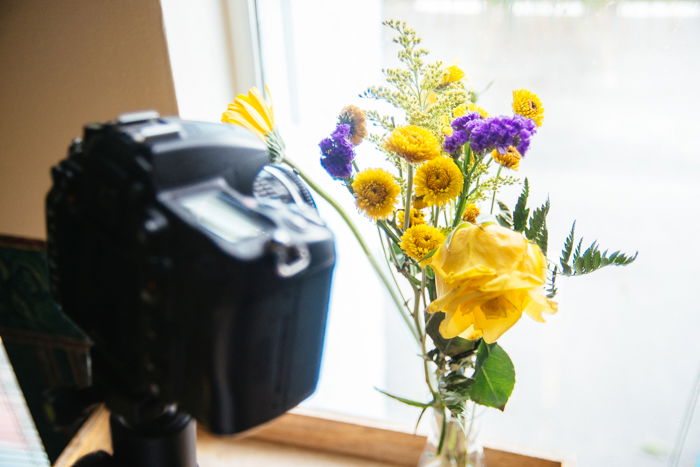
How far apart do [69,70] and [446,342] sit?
64cm

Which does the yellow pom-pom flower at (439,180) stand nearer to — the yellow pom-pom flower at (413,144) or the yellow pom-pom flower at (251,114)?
the yellow pom-pom flower at (413,144)

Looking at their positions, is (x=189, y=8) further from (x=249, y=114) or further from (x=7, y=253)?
(x=7, y=253)

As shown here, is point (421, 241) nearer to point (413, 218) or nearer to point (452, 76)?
point (413, 218)

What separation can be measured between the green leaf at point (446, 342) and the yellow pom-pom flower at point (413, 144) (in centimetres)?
16

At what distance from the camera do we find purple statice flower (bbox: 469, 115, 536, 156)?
0.49 meters

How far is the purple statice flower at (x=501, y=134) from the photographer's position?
49cm

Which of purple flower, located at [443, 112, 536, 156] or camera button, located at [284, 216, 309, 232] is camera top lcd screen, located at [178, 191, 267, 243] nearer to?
camera button, located at [284, 216, 309, 232]

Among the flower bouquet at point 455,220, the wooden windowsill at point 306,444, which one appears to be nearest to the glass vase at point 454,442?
the flower bouquet at point 455,220

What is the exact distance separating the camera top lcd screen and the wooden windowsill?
0.54 metres

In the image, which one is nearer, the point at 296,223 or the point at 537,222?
the point at 296,223

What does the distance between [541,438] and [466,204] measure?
60cm

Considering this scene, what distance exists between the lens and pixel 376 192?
54 cm

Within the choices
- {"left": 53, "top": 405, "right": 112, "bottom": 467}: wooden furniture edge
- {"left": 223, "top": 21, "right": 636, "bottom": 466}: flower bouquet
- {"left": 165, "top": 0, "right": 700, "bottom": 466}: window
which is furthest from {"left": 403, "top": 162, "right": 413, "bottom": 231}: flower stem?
{"left": 53, "top": 405, "right": 112, "bottom": 467}: wooden furniture edge

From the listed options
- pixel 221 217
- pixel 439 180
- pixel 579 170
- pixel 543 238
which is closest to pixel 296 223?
pixel 221 217
